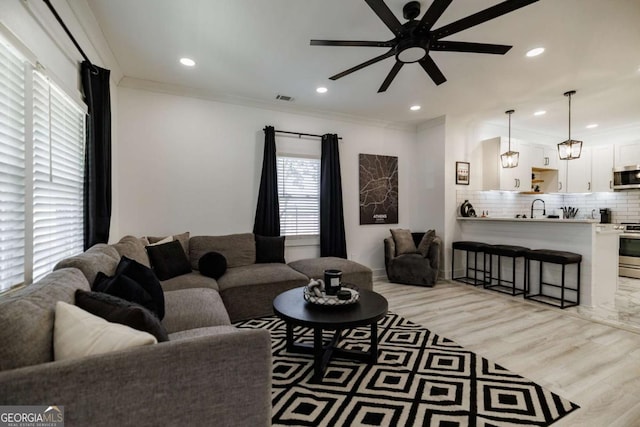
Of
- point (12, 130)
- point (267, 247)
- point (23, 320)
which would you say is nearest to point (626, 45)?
point (267, 247)

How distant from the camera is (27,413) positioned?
0.91 m

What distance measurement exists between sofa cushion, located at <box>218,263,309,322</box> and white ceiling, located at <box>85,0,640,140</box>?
2361 mm

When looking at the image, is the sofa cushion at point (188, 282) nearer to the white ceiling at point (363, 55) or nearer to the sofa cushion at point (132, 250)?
the sofa cushion at point (132, 250)

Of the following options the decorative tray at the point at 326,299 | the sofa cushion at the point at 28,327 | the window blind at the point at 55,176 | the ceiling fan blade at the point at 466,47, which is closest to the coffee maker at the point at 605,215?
the ceiling fan blade at the point at 466,47

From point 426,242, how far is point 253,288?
295 cm

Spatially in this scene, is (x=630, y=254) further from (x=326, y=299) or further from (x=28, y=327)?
(x=28, y=327)

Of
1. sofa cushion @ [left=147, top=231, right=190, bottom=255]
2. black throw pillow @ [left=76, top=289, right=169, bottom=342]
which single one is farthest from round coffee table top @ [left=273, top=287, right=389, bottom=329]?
sofa cushion @ [left=147, top=231, right=190, bottom=255]

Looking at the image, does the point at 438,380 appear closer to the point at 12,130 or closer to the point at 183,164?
the point at 12,130

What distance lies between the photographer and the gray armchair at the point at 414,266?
454 centimetres

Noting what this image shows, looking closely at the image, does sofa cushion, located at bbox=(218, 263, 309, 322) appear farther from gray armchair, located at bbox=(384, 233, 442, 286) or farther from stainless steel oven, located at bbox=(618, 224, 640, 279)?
stainless steel oven, located at bbox=(618, 224, 640, 279)

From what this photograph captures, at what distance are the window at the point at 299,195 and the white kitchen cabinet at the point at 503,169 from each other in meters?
3.15

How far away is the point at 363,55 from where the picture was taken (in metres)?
3.02

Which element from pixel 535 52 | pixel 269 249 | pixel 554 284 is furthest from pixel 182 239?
pixel 554 284

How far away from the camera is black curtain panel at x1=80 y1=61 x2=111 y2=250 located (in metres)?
2.59
